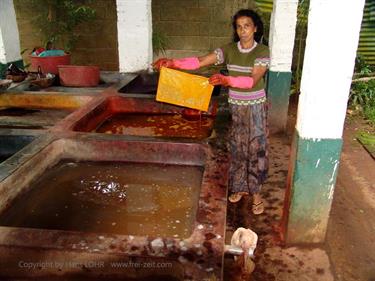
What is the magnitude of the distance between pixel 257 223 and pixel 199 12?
683 centimetres

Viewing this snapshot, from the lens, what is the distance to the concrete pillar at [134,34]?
564 cm

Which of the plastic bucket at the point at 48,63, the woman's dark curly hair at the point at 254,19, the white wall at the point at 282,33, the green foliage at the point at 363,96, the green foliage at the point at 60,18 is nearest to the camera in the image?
the woman's dark curly hair at the point at 254,19

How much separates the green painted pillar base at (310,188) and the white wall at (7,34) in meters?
5.13

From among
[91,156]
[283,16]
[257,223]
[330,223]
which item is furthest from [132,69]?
[330,223]

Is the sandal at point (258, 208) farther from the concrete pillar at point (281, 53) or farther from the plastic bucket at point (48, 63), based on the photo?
the plastic bucket at point (48, 63)

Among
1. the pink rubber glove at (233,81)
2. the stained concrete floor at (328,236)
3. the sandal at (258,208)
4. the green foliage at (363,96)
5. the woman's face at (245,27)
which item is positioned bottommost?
the stained concrete floor at (328,236)

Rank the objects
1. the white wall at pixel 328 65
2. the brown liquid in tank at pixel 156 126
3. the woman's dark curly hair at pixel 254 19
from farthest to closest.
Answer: the brown liquid in tank at pixel 156 126 < the woman's dark curly hair at pixel 254 19 < the white wall at pixel 328 65

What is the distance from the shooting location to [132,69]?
6012mm

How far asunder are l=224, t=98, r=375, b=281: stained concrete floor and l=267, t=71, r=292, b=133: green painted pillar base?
1124mm

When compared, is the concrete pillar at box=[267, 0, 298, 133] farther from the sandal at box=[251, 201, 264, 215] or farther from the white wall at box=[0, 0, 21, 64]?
Result: the white wall at box=[0, 0, 21, 64]

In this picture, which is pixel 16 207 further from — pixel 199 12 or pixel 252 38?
pixel 199 12

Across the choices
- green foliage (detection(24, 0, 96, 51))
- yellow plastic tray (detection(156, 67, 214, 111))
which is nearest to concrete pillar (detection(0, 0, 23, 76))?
green foliage (detection(24, 0, 96, 51))

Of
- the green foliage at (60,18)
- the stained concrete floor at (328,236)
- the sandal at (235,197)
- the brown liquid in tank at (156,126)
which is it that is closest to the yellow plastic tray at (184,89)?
the brown liquid in tank at (156,126)

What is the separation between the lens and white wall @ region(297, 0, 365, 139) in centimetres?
244
